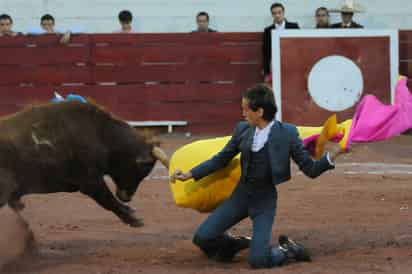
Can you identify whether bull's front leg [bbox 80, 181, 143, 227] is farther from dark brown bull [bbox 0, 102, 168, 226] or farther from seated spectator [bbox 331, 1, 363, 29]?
seated spectator [bbox 331, 1, 363, 29]

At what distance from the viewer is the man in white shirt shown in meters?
4.93

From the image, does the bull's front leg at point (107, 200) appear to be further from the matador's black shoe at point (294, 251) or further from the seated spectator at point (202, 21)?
the seated spectator at point (202, 21)

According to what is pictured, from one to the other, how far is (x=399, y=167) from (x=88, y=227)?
3.54 metres

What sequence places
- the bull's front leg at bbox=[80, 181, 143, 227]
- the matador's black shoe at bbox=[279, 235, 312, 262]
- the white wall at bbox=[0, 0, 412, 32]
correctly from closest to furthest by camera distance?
the matador's black shoe at bbox=[279, 235, 312, 262] < the bull's front leg at bbox=[80, 181, 143, 227] < the white wall at bbox=[0, 0, 412, 32]

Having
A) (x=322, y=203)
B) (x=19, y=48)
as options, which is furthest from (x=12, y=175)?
(x=19, y=48)

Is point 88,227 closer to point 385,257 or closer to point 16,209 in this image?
point 16,209

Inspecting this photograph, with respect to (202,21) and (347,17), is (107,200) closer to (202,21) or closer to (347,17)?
(202,21)

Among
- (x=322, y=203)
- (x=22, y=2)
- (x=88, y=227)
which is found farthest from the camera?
(x=22, y=2)

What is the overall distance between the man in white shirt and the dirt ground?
0.33 feet

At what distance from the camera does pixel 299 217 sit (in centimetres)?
643

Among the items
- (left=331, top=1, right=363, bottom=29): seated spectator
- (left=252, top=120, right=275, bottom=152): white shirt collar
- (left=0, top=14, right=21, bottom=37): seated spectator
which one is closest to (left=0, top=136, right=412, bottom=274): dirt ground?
(left=252, top=120, right=275, bottom=152): white shirt collar

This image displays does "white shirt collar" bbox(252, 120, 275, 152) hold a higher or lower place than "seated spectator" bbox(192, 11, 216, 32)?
lower

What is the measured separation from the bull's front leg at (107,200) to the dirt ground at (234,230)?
0.18 metres

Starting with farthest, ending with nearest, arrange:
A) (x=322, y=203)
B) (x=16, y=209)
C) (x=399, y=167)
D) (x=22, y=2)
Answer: (x=22, y=2)
(x=399, y=167)
(x=322, y=203)
(x=16, y=209)
